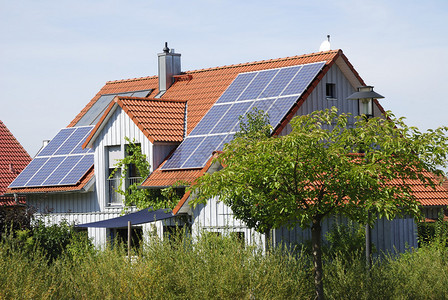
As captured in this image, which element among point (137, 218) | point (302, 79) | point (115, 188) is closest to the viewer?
point (137, 218)

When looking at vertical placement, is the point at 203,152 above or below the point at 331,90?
below

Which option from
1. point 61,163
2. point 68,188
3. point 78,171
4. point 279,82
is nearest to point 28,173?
point 61,163

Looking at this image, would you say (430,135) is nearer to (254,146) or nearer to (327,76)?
(254,146)

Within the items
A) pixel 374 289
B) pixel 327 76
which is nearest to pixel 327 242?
pixel 374 289

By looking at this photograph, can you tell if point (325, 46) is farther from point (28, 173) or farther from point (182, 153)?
point (28, 173)

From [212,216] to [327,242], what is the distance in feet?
10.8

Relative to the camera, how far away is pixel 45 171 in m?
30.2

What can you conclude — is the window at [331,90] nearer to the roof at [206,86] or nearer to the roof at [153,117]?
the roof at [206,86]

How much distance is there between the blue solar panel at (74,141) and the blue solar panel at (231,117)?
280 inches

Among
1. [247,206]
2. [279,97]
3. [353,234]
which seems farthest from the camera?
[279,97]

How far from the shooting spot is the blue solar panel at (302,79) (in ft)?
83.2

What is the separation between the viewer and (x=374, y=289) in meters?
16.4

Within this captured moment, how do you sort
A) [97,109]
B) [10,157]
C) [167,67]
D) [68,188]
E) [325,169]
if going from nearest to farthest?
[325,169], [68,188], [167,67], [97,109], [10,157]

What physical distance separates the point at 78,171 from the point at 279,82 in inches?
318
